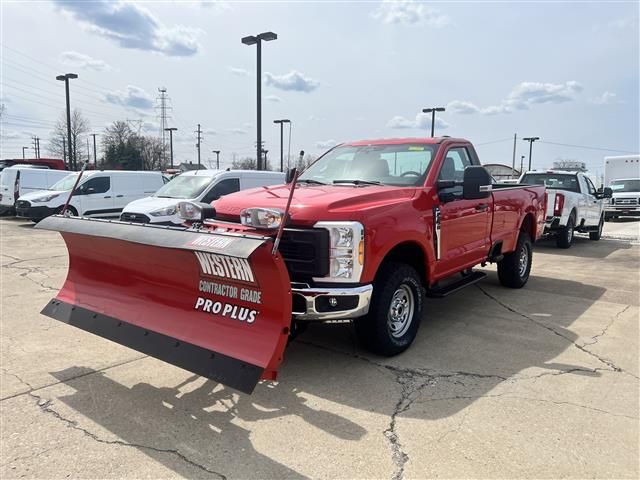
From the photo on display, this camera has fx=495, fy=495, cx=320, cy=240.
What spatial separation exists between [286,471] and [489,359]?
2.55 meters

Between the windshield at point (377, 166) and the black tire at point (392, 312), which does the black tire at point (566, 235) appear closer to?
the windshield at point (377, 166)

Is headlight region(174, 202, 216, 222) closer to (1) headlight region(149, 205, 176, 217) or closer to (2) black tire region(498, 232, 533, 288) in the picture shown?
(2) black tire region(498, 232, 533, 288)

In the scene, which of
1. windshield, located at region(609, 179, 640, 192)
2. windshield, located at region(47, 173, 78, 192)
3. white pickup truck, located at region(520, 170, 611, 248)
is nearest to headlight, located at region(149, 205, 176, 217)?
windshield, located at region(47, 173, 78, 192)

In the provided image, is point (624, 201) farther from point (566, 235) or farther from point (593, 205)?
point (566, 235)

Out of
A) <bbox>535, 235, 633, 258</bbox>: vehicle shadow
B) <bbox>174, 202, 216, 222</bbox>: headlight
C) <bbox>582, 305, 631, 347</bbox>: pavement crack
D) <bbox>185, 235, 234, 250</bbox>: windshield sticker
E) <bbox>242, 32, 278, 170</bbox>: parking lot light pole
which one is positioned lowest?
<bbox>535, 235, 633, 258</bbox>: vehicle shadow

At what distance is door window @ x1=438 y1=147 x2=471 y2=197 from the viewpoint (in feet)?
17.3

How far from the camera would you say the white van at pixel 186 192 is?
35.9 feet

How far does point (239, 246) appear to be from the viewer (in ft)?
10.6

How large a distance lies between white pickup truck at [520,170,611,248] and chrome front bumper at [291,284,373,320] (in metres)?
9.44

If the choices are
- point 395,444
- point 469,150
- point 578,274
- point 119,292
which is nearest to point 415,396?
point 395,444

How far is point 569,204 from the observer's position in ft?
41.2

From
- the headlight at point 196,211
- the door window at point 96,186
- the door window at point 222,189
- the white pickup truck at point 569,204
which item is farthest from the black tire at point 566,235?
the door window at point 96,186

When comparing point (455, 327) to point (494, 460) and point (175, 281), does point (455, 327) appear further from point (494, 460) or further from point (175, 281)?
point (175, 281)

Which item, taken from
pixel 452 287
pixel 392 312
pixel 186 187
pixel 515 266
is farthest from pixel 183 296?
pixel 186 187
